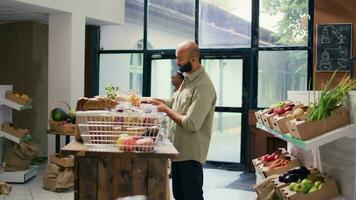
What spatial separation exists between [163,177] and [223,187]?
12.7ft

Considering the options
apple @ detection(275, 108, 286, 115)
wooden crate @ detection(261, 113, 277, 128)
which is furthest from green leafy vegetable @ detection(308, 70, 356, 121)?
wooden crate @ detection(261, 113, 277, 128)

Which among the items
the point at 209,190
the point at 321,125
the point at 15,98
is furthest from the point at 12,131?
the point at 321,125

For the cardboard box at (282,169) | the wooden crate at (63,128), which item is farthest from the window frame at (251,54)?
the cardboard box at (282,169)

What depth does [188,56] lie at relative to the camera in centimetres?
327

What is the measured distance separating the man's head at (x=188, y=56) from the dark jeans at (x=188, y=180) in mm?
672

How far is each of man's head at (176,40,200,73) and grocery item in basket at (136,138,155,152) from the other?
1015mm

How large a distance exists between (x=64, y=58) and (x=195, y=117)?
3979 mm

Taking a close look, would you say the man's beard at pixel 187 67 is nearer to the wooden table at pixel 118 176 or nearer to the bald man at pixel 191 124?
the bald man at pixel 191 124

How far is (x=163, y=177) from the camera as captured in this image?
7.91 feet

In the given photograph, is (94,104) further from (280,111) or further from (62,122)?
(62,122)

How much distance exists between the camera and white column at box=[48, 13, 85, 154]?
659 cm

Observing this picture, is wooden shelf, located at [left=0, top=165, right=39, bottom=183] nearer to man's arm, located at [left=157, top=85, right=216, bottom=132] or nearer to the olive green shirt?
the olive green shirt

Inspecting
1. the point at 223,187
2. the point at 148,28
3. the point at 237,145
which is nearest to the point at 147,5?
the point at 148,28

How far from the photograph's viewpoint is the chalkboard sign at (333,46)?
21.9 feet
